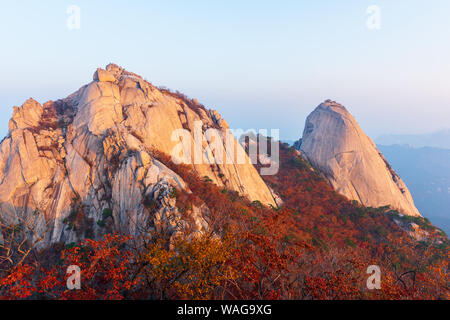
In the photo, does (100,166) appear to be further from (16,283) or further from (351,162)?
(351,162)

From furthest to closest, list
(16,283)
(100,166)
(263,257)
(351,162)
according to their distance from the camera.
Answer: (351,162) < (100,166) < (263,257) < (16,283)

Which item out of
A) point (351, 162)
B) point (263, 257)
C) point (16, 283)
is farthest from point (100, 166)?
point (351, 162)

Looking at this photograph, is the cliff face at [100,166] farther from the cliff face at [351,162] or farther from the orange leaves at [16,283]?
the cliff face at [351,162]

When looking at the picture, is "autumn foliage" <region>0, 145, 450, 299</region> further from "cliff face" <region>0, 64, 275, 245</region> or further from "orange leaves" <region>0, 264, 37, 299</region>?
"cliff face" <region>0, 64, 275, 245</region>

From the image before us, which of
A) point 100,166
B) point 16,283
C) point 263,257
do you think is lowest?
point 16,283

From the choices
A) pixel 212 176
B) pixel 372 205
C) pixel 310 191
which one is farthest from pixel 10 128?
pixel 372 205

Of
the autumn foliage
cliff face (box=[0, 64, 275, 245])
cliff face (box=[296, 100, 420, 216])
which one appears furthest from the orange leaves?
cliff face (box=[296, 100, 420, 216])
